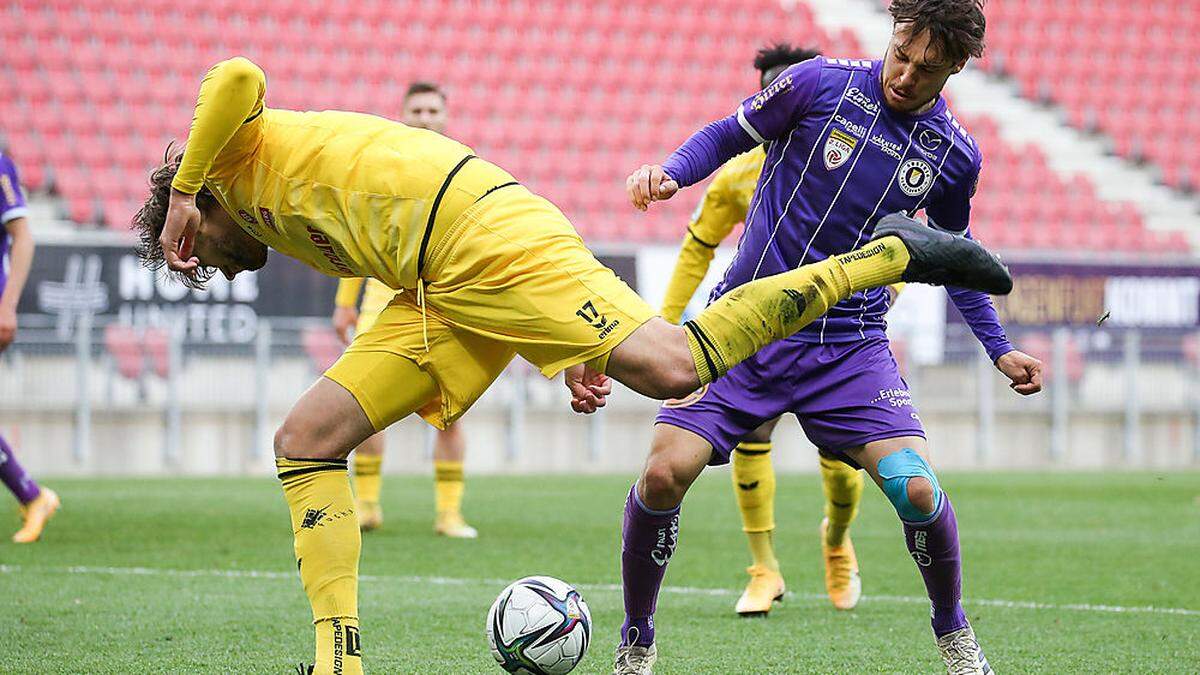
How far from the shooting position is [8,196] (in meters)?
7.62

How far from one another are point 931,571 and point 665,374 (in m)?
1.16

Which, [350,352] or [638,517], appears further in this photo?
[638,517]

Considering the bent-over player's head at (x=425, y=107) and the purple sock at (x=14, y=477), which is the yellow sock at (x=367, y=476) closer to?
the purple sock at (x=14, y=477)

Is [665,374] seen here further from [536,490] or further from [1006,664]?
[536,490]

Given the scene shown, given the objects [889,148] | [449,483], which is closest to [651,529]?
[889,148]

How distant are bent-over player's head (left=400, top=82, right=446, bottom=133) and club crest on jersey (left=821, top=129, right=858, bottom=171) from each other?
4.27m

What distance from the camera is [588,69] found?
66.9ft

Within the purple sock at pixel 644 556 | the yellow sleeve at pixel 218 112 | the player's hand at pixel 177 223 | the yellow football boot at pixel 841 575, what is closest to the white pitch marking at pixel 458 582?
the yellow football boot at pixel 841 575

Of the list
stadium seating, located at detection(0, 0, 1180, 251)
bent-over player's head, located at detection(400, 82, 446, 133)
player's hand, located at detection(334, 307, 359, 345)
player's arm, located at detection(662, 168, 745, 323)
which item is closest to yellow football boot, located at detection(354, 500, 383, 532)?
player's hand, located at detection(334, 307, 359, 345)

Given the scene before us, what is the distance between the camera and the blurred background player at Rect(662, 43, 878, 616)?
5.79 metres

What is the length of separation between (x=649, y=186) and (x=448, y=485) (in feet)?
17.3

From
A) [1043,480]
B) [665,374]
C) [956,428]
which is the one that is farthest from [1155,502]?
[665,374]

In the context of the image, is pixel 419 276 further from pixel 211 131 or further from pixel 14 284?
pixel 14 284

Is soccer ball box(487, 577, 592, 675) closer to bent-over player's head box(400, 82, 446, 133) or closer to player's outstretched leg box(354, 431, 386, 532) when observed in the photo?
bent-over player's head box(400, 82, 446, 133)
